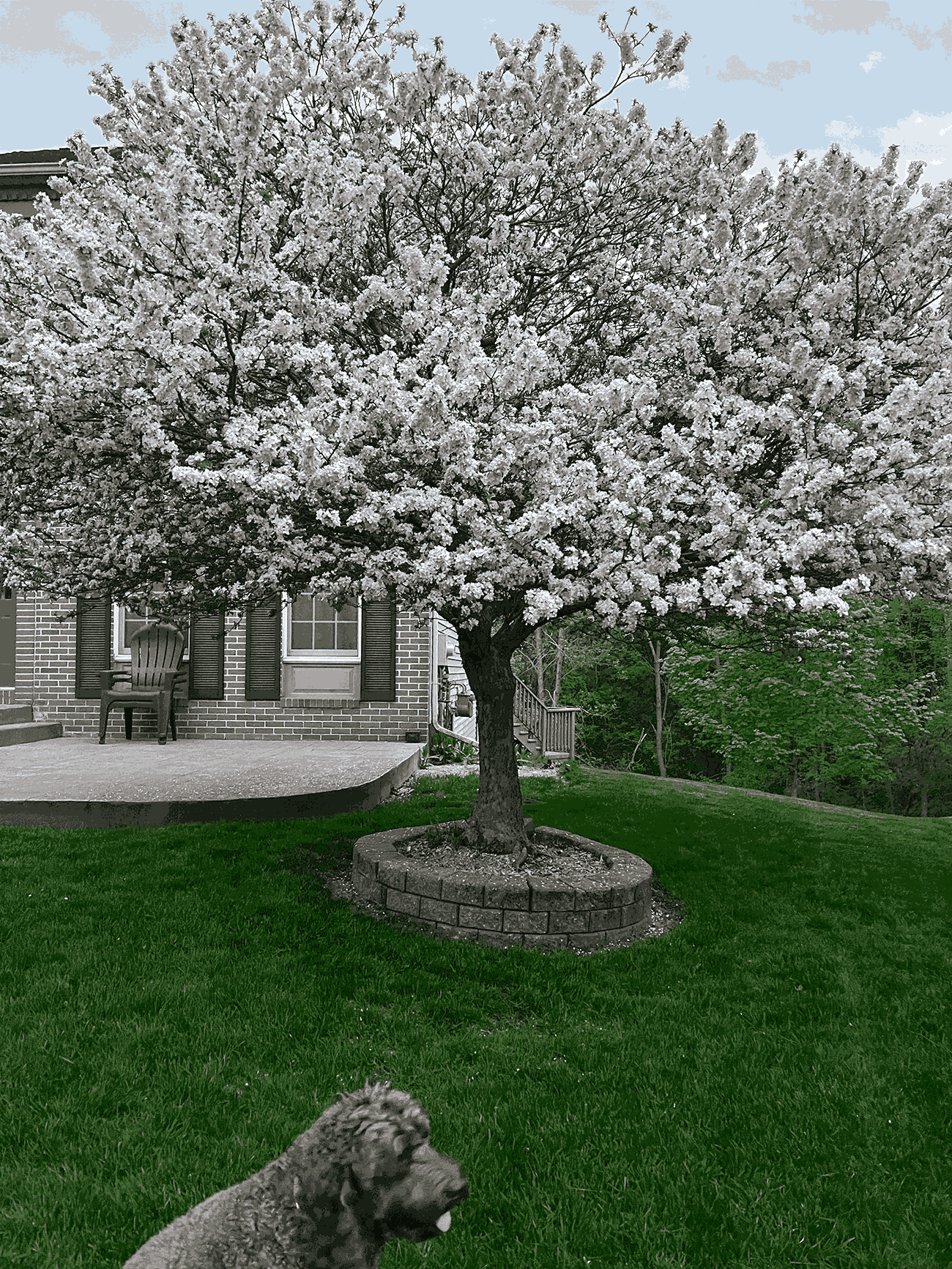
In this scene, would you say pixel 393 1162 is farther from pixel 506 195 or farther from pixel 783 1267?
pixel 506 195

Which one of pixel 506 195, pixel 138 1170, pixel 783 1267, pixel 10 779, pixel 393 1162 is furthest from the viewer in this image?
pixel 10 779

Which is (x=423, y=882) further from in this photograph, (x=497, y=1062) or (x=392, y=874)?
(x=497, y=1062)

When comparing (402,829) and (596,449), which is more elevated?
(596,449)

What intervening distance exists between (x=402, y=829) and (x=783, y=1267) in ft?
12.8

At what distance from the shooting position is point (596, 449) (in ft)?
13.3

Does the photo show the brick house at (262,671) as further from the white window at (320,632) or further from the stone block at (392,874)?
the stone block at (392,874)

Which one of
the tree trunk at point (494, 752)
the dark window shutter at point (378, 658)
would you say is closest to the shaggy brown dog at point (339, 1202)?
the tree trunk at point (494, 752)

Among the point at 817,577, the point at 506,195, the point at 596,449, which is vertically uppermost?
the point at 506,195

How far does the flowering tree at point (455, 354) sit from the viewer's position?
384cm

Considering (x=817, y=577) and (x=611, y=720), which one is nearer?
(x=817, y=577)

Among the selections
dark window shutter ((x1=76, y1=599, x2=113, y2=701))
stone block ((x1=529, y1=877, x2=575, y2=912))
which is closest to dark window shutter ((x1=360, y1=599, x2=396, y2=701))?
dark window shutter ((x1=76, y1=599, x2=113, y2=701))

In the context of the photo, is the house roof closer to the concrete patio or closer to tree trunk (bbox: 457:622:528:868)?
the concrete patio

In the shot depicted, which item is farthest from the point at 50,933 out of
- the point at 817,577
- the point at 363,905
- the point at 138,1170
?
the point at 817,577

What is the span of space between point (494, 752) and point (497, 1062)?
257cm
